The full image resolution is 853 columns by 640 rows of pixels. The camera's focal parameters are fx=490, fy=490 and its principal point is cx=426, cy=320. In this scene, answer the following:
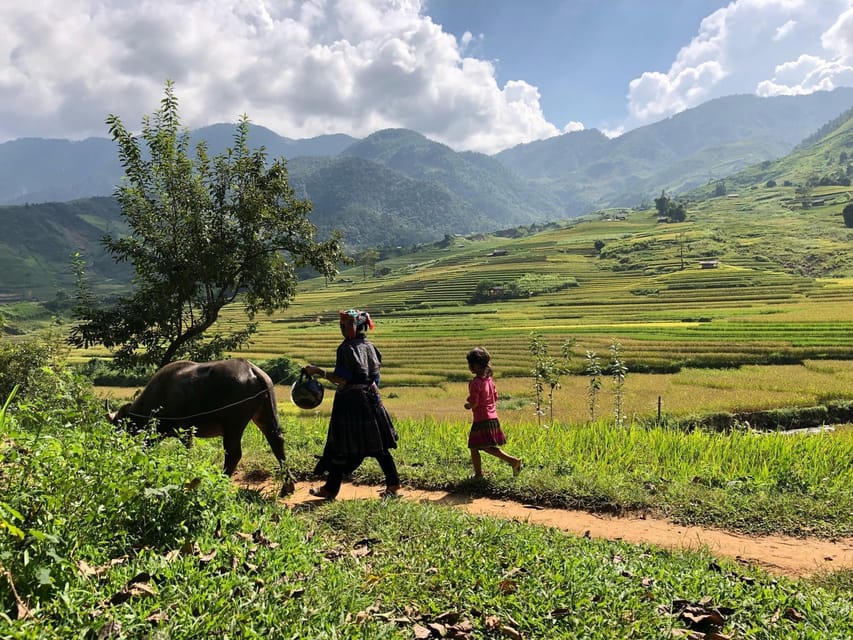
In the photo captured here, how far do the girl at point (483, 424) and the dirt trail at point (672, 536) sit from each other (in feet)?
1.94

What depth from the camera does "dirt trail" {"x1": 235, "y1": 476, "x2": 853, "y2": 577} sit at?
4734 mm

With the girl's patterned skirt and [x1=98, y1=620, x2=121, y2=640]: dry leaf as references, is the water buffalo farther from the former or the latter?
[x1=98, y1=620, x2=121, y2=640]: dry leaf

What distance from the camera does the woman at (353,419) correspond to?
6.43m

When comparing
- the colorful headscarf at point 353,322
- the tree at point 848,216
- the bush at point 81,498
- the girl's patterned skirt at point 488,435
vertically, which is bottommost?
the girl's patterned skirt at point 488,435

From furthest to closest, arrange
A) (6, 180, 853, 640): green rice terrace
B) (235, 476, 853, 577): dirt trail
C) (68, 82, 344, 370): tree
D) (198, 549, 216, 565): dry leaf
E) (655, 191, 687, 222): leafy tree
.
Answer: (655, 191, 687, 222): leafy tree < (68, 82, 344, 370): tree < (235, 476, 853, 577): dirt trail < (198, 549, 216, 565): dry leaf < (6, 180, 853, 640): green rice terrace

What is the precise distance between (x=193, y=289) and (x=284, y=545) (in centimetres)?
833

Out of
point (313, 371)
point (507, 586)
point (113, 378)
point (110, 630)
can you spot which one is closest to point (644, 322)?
point (313, 371)

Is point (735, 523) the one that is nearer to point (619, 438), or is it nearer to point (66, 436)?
point (619, 438)

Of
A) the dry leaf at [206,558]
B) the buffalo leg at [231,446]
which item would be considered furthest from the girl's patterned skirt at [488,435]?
the dry leaf at [206,558]

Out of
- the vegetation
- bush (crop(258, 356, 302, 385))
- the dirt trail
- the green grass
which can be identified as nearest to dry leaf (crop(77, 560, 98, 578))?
the vegetation

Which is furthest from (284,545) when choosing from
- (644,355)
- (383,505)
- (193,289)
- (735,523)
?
(644,355)

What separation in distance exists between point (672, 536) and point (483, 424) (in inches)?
105

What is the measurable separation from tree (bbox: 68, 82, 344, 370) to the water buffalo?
4236mm

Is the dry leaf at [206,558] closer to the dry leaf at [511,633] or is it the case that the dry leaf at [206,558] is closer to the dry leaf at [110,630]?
the dry leaf at [110,630]
